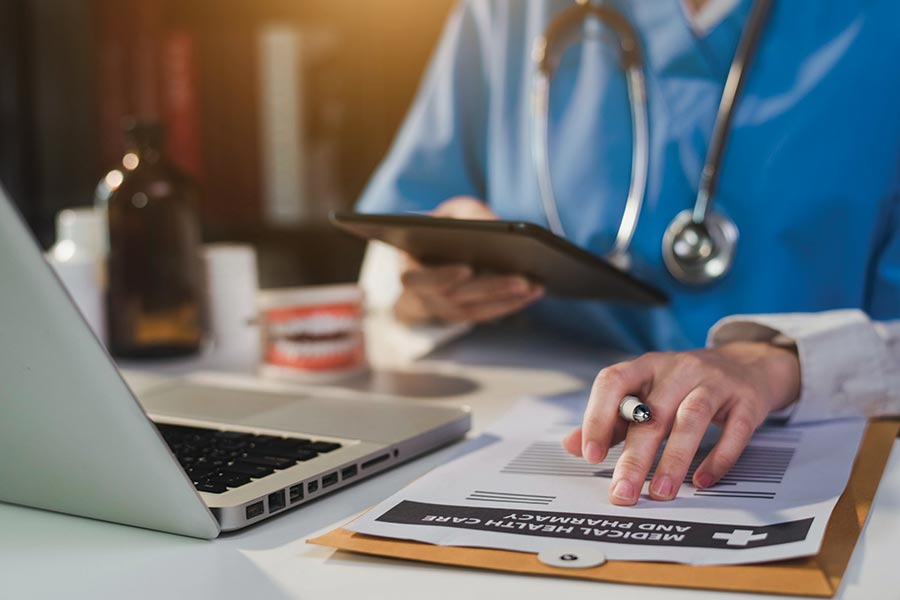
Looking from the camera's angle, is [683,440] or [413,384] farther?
[413,384]

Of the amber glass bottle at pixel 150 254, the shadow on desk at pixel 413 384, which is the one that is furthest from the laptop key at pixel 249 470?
the amber glass bottle at pixel 150 254

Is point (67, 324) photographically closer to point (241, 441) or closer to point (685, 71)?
point (241, 441)

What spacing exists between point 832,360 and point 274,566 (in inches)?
18.7

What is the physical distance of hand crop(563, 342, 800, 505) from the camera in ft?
1.87

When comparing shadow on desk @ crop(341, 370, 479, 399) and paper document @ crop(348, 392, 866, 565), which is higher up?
paper document @ crop(348, 392, 866, 565)

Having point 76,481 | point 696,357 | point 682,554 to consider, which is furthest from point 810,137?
point 76,481

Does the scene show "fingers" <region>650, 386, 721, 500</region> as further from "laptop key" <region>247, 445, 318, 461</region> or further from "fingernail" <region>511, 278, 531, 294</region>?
"fingernail" <region>511, 278, 531, 294</region>

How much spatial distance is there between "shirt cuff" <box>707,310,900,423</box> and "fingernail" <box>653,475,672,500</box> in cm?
23

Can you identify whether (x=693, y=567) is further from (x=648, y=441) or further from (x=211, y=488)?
(x=211, y=488)

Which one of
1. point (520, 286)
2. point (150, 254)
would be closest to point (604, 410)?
point (520, 286)

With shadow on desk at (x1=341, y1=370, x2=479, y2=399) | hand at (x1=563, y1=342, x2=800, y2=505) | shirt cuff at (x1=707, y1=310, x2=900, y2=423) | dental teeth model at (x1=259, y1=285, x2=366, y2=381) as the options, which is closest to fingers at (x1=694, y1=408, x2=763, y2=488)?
hand at (x1=563, y1=342, x2=800, y2=505)

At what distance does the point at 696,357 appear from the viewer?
0.67 metres

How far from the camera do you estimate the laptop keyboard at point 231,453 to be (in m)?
0.57

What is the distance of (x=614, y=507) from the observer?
1.79 ft
